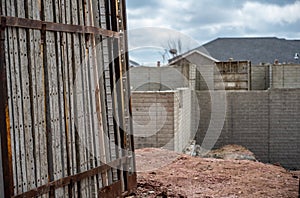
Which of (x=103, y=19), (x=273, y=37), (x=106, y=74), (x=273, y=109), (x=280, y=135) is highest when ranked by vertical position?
(x=273, y=37)

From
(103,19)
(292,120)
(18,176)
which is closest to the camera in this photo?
(18,176)

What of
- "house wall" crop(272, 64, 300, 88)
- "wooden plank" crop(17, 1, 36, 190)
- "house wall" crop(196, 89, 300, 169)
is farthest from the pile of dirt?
"wooden plank" crop(17, 1, 36, 190)

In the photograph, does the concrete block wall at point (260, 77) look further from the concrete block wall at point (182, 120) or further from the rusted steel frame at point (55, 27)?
the rusted steel frame at point (55, 27)

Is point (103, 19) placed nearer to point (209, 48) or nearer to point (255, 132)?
point (255, 132)

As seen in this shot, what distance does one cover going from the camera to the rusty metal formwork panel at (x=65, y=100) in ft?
11.3

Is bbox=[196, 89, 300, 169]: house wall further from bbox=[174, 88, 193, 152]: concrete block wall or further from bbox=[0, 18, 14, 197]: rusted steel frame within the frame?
bbox=[0, 18, 14, 197]: rusted steel frame

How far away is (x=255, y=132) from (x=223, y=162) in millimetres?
4746

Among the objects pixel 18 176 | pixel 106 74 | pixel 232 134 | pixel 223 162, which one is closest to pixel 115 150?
pixel 106 74

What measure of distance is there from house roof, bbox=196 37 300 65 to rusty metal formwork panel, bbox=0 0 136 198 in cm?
2300

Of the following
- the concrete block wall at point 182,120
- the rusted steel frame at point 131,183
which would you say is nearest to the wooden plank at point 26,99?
the rusted steel frame at point 131,183

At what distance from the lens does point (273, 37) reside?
98.6ft

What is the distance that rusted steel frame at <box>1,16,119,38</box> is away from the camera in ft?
11.3

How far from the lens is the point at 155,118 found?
320 inches

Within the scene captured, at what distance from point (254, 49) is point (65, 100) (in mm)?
26449
